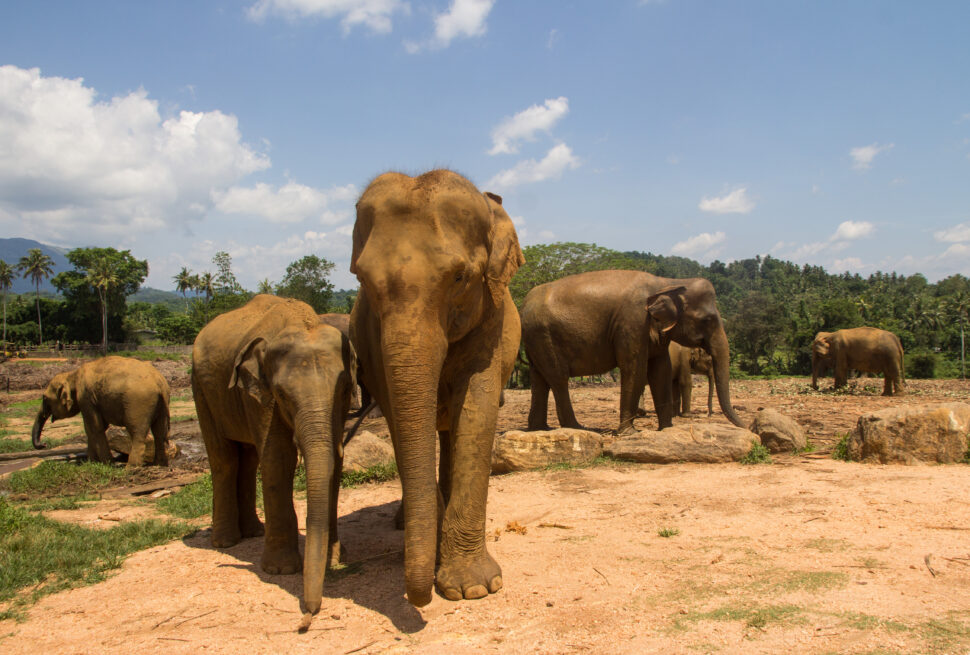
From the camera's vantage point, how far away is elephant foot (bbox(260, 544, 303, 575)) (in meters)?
5.40

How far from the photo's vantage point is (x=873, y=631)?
3.63 meters

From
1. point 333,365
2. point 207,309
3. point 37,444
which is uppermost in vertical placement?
point 207,309

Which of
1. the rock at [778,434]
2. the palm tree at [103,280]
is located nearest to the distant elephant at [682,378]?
the rock at [778,434]

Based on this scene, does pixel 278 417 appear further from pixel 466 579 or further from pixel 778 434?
pixel 778 434

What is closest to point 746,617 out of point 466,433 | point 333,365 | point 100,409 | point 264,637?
point 466,433

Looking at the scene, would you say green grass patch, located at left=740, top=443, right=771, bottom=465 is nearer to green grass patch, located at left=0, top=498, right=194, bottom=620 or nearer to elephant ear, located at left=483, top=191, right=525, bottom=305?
elephant ear, located at left=483, top=191, right=525, bottom=305

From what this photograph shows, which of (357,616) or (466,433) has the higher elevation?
(466,433)

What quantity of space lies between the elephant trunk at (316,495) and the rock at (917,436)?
691cm

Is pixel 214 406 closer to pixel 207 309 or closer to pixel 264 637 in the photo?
pixel 264 637

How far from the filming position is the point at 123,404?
1280cm

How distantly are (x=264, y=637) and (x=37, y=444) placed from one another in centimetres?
1410

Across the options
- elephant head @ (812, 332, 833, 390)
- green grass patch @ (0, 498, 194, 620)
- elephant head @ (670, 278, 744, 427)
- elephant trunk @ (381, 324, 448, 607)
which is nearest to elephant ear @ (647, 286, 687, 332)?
elephant head @ (670, 278, 744, 427)

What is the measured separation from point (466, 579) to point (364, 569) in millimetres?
1221

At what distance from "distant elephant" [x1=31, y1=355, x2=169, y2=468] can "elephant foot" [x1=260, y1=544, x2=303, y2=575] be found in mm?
8646
